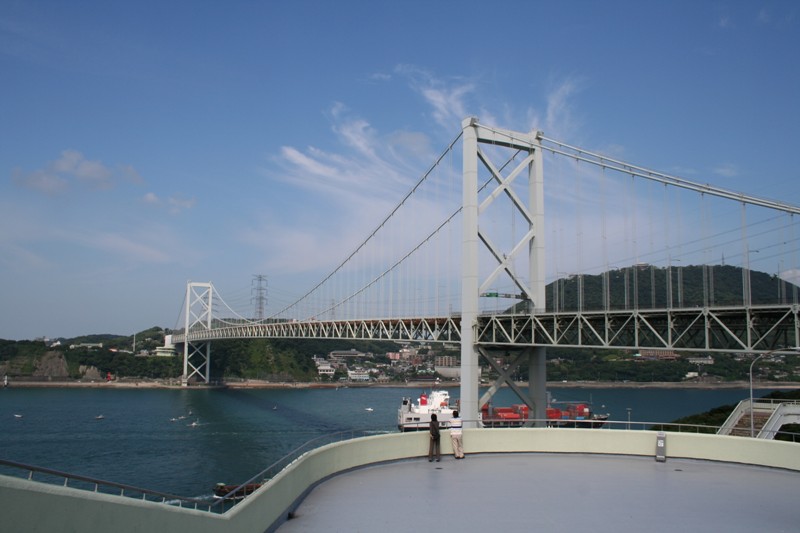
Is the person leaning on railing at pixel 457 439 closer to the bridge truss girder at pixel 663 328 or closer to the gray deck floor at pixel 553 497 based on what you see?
the gray deck floor at pixel 553 497

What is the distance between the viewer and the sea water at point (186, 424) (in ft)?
95.1

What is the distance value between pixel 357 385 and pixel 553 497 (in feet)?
308

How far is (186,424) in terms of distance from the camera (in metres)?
45.0

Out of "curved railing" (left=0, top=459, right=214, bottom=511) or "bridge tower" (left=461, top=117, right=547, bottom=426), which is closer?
"curved railing" (left=0, top=459, right=214, bottom=511)

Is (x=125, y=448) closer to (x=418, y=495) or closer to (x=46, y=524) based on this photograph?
(x=418, y=495)

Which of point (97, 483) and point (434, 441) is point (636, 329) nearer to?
point (434, 441)

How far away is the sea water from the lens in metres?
29.0

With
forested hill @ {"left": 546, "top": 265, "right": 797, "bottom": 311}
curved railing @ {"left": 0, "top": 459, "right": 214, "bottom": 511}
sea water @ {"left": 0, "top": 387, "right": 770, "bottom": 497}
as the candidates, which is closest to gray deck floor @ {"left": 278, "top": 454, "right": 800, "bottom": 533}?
curved railing @ {"left": 0, "top": 459, "right": 214, "bottom": 511}

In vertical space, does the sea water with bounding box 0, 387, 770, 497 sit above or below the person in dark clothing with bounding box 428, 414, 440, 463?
below

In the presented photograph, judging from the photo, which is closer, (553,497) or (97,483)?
(97,483)

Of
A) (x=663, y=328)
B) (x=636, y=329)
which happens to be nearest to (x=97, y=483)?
(x=636, y=329)

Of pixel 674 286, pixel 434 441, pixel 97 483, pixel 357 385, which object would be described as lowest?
pixel 357 385

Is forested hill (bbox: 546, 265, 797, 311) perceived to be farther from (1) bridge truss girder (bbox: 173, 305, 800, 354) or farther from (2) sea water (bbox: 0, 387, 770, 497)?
(2) sea water (bbox: 0, 387, 770, 497)

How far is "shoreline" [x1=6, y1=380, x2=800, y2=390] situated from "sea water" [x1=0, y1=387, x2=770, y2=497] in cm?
368
